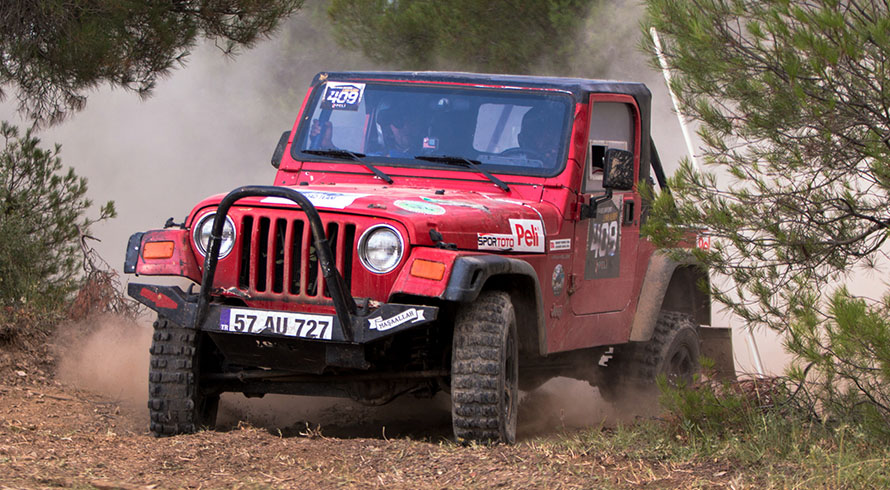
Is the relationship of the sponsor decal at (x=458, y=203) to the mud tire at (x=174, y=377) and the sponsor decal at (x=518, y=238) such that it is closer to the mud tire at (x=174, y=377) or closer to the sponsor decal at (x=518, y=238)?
the sponsor decal at (x=518, y=238)

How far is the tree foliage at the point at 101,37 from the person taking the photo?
7926 mm

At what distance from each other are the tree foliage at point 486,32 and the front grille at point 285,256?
970cm

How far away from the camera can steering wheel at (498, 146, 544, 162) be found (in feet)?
20.4

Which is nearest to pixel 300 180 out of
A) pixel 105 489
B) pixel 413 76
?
pixel 413 76

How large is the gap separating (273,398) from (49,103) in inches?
130

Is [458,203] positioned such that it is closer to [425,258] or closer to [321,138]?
[425,258]

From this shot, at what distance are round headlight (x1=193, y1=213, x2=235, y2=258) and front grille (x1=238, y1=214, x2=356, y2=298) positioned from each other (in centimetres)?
6

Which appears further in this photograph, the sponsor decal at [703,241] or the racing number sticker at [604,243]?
the racing number sticker at [604,243]

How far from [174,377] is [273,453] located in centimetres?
77

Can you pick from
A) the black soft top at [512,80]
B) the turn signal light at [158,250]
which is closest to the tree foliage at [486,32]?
the black soft top at [512,80]

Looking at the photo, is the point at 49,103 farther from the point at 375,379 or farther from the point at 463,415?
the point at 463,415

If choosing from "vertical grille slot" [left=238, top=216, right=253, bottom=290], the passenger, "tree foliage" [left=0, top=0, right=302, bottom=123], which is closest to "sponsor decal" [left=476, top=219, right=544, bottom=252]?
"vertical grille slot" [left=238, top=216, right=253, bottom=290]

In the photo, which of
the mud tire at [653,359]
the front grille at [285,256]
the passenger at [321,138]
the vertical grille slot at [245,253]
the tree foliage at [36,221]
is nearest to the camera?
the front grille at [285,256]

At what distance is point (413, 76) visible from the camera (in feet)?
21.6
